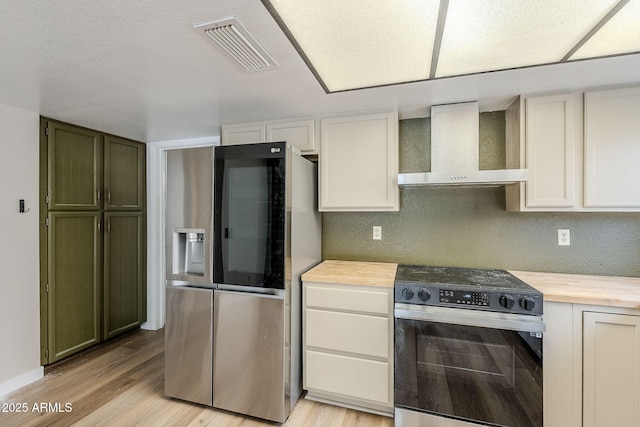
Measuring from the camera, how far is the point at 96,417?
1961 millimetres

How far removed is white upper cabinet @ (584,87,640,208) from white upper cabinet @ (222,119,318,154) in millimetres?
1882

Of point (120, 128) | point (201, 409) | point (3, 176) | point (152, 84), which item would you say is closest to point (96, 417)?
point (201, 409)

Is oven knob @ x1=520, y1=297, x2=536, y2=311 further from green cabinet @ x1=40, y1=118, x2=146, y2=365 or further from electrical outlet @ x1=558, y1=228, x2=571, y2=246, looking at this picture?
green cabinet @ x1=40, y1=118, x2=146, y2=365

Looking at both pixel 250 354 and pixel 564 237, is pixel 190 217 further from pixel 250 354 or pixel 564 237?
pixel 564 237

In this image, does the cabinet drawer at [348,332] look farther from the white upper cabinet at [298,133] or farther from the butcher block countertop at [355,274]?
the white upper cabinet at [298,133]

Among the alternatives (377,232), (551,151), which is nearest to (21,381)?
(377,232)

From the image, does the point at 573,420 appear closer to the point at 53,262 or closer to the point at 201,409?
the point at 201,409

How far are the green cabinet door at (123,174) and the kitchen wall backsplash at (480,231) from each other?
7.45 ft

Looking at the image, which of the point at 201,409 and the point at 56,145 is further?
the point at 56,145

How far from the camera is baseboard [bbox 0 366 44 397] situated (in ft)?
7.20

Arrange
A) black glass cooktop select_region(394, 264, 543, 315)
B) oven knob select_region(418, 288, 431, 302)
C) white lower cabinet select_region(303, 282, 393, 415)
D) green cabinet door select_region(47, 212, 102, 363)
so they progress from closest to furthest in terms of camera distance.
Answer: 1. black glass cooktop select_region(394, 264, 543, 315)
2. oven knob select_region(418, 288, 431, 302)
3. white lower cabinet select_region(303, 282, 393, 415)
4. green cabinet door select_region(47, 212, 102, 363)

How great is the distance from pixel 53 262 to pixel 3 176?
780mm

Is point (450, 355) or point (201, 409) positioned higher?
point (450, 355)

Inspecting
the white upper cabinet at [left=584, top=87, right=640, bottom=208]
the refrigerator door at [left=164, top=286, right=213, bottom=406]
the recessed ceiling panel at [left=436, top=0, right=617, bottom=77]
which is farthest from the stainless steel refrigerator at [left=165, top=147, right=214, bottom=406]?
the white upper cabinet at [left=584, top=87, right=640, bottom=208]
